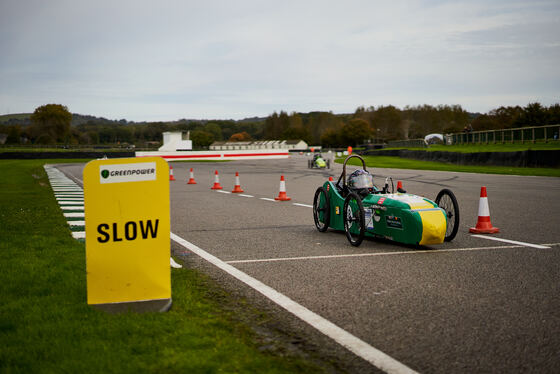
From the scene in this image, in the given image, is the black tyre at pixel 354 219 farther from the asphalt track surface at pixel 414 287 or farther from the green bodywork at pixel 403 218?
the asphalt track surface at pixel 414 287

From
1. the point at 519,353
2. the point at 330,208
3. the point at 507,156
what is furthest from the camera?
the point at 507,156

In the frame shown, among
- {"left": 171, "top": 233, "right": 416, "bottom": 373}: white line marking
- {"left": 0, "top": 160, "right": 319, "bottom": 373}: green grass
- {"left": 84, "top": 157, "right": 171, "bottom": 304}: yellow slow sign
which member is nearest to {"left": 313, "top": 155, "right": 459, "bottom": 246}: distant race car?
{"left": 171, "top": 233, "right": 416, "bottom": 373}: white line marking

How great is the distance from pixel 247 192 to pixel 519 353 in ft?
49.4

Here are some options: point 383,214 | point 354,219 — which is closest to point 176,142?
point 354,219

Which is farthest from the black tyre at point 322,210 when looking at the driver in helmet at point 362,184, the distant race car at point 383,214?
the driver in helmet at point 362,184

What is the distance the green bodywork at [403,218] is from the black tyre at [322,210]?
0.85 metres

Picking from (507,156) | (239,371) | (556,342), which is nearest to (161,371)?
(239,371)

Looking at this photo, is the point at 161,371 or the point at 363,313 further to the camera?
the point at 363,313

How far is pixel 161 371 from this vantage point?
3.47 metres

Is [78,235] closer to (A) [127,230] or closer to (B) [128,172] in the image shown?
(A) [127,230]

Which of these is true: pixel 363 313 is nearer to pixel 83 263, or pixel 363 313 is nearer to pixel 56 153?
pixel 83 263

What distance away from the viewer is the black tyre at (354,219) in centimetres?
786

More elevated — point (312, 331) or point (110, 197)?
point (110, 197)

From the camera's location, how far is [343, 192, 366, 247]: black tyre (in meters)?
7.86
